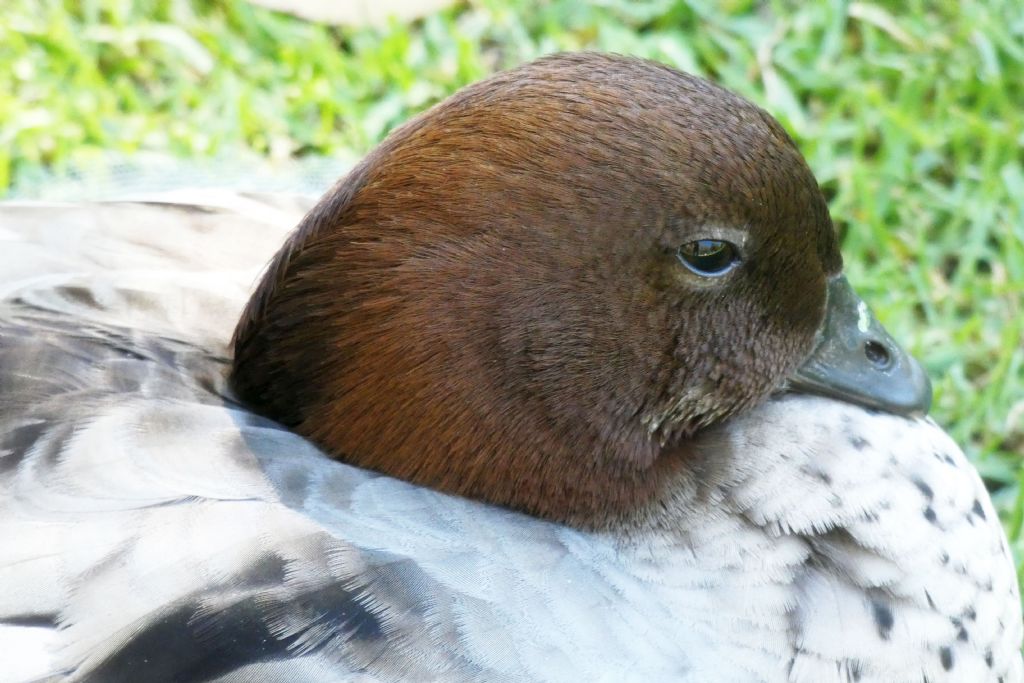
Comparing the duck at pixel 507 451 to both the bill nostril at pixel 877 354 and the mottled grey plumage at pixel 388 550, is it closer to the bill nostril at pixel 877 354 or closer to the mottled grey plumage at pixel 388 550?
the mottled grey plumage at pixel 388 550

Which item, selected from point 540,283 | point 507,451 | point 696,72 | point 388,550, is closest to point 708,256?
point 540,283

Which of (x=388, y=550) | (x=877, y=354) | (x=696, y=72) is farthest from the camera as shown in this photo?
(x=696, y=72)

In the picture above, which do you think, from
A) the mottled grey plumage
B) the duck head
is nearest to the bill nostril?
the mottled grey plumage

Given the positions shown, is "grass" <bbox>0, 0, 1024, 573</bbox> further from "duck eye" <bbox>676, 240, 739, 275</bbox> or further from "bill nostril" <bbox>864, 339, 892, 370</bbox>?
"duck eye" <bbox>676, 240, 739, 275</bbox>

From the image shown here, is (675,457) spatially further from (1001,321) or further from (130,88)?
(130,88)

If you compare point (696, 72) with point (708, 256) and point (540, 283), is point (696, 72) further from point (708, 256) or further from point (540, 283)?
point (540, 283)

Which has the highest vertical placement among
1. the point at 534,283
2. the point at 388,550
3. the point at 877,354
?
the point at 534,283

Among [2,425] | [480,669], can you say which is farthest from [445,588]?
[2,425]
